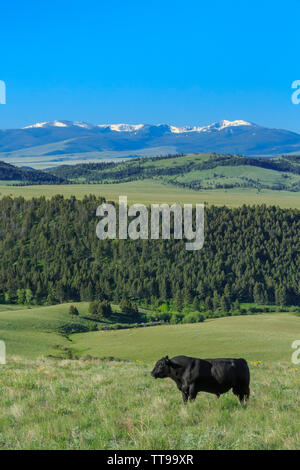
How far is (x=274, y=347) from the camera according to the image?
58.0 metres

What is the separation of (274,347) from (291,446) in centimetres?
5061

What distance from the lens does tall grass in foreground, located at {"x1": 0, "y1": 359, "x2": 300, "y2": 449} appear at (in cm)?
1041

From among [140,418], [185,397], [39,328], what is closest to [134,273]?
[39,328]

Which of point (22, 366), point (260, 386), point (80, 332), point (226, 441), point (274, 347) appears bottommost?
point (80, 332)

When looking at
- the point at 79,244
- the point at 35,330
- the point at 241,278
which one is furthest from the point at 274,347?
the point at 79,244

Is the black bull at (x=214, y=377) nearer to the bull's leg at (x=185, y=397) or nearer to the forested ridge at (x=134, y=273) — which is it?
the bull's leg at (x=185, y=397)

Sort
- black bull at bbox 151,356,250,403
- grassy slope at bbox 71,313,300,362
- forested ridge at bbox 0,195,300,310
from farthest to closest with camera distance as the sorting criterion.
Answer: forested ridge at bbox 0,195,300,310 < grassy slope at bbox 71,313,300,362 < black bull at bbox 151,356,250,403

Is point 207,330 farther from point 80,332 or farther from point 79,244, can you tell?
point 79,244

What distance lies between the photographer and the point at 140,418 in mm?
12008

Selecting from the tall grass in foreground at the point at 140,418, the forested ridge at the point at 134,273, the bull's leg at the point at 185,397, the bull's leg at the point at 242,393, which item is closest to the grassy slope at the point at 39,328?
the forested ridge at the point at 134,273

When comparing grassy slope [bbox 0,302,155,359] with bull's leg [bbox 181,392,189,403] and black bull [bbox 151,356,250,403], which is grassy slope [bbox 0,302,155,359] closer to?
bull's leg [bbox 181,392,189,403]

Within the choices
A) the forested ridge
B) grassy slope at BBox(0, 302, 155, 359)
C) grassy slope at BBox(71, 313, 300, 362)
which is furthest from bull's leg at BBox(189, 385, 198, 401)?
the forested ridge

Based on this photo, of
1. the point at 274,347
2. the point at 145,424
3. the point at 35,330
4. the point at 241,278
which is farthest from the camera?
the point at 241,278

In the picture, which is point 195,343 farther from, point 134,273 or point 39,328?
point 134,273
